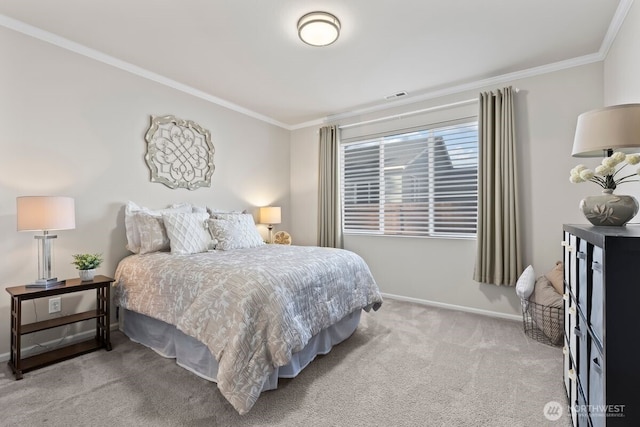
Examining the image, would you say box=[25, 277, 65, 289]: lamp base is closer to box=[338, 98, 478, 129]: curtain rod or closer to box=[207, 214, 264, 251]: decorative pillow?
box=[207, 214, 264, 251]: decorative pillow

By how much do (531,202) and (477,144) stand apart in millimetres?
815

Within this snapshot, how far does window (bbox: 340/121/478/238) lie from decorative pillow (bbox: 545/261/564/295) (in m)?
0.82

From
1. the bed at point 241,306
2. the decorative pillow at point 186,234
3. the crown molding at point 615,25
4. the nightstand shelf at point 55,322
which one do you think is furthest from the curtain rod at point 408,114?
the nightstand shelf at point 55,322

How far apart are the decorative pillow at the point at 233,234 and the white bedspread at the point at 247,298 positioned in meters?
0.20

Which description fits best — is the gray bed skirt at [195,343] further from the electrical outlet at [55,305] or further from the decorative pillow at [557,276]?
the decorative pillow at [557,276]

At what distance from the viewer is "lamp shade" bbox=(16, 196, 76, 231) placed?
207 cm

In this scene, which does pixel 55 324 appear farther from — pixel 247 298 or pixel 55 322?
pixel 247 298

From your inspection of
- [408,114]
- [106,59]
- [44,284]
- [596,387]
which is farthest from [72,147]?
[596,387]

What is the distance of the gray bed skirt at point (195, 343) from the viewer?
199 cm

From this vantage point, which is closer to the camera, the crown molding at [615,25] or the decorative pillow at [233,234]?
the crown molding at [615,25]

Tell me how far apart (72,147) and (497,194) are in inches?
157

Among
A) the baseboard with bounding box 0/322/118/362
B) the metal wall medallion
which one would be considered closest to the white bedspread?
the baseboard with bounding box 0/322/118/362

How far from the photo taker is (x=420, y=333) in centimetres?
279

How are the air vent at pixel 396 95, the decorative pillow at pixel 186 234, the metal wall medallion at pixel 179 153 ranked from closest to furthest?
the decorative pillow at pixel 186 234 → the metal wall medallion at pixel 179 153 → the air vent at pixel 396 95
